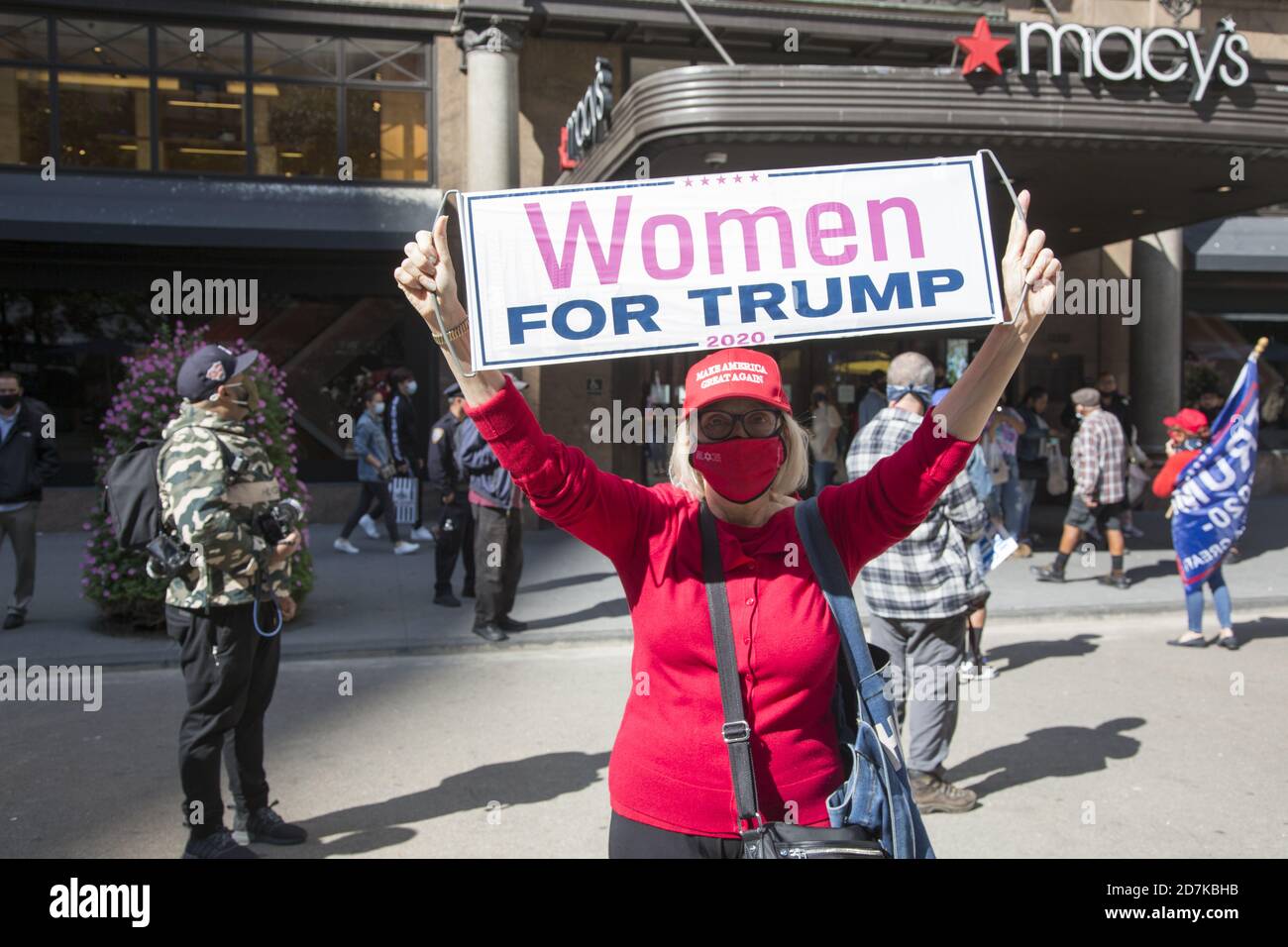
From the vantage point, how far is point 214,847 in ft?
14.9

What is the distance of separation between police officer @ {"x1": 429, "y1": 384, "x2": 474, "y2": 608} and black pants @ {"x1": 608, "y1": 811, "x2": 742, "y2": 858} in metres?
7.23

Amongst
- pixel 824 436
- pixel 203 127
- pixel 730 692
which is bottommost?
pixel 730 692

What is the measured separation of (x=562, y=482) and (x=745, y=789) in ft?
2.47

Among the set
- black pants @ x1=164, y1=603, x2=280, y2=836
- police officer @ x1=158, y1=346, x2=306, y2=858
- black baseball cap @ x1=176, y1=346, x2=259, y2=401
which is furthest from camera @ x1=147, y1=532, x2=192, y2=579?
black baseball cap @ x1=176, y1=346, x2=259, y2=401

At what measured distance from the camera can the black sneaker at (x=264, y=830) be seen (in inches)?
191

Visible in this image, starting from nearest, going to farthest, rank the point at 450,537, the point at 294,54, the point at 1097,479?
the point at 450,537
the point at 1097,479
the point at 294,54

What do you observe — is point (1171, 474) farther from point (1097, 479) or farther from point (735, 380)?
point (735, 380)

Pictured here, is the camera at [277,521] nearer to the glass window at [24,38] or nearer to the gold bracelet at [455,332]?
the gold bracelet at [455,332]

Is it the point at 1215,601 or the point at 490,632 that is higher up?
the point at 1215,601

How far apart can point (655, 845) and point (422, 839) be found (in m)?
2.77

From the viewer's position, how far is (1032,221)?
14289 mm

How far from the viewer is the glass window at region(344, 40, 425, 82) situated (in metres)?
14.6

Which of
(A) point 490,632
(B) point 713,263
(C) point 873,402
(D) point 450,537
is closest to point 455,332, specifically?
(B) point 713,263

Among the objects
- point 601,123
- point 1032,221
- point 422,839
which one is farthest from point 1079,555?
point 422,839
